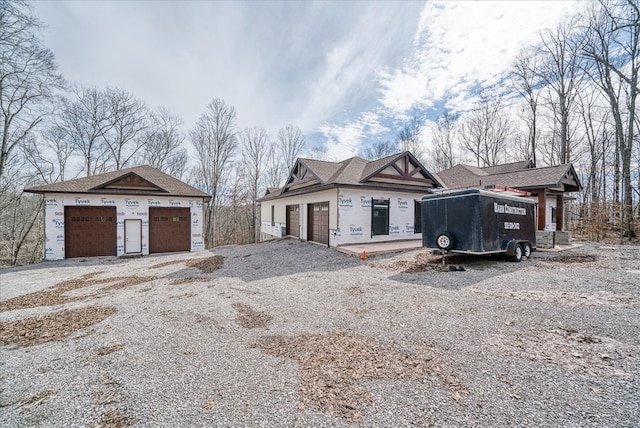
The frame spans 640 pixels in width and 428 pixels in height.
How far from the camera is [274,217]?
21188mm

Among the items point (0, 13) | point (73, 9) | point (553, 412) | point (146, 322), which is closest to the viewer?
point (553, 412)

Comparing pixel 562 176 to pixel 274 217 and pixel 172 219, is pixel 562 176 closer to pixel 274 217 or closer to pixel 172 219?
pixel 274 217

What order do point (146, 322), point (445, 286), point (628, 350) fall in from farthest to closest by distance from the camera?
point (445, 286) → point (146, 322) → point (628, 350)

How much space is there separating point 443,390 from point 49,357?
5329 mm

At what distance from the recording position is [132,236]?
45.1 ft

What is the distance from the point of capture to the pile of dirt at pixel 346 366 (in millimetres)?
2623

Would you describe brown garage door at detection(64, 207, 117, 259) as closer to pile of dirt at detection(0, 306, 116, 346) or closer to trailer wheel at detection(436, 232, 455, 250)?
pile of dirt at detection(0, 306, 116, 346)

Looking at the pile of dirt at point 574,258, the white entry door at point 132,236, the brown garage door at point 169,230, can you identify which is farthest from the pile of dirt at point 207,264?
the pile of dirt at point 574,258

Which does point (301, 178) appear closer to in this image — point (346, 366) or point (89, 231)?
point (89, 231)

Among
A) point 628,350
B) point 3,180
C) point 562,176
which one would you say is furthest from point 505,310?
point 3,180

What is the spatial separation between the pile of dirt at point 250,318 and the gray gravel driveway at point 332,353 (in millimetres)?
36

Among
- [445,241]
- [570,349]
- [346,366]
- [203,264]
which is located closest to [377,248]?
[445,241]

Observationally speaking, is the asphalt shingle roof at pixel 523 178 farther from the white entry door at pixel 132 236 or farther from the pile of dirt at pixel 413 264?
the white entry door at pixel 132 236

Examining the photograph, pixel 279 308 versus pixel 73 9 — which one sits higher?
pixel 73 9
